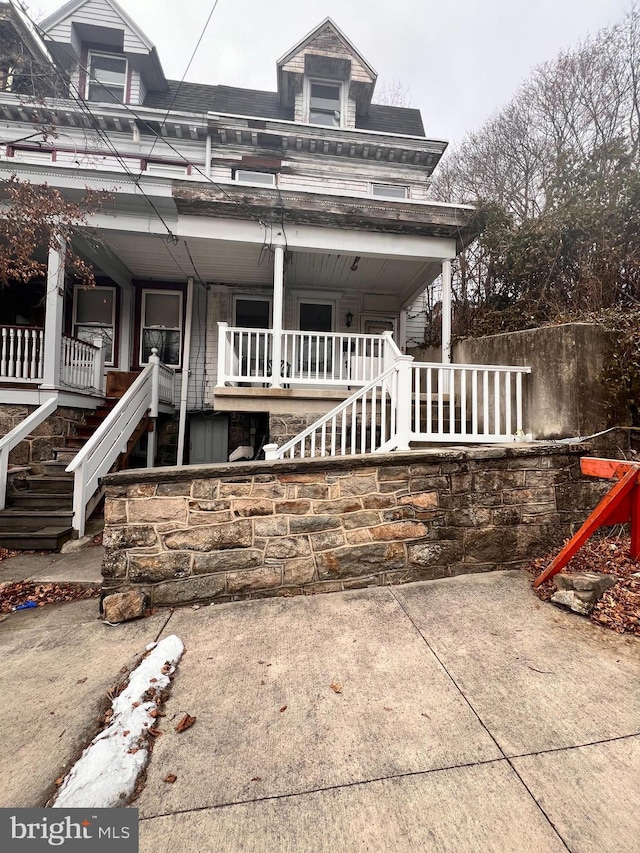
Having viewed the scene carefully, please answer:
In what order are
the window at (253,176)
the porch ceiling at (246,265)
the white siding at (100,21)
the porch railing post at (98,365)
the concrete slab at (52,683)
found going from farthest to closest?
1. the window at (253,176)
2. the white siding at (100,21)
3. the porch railing post at (98,365)
4. the porch ceiling at (246,265)
5. the concrete slab at (52,683)

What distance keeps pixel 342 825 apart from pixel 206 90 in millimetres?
13858

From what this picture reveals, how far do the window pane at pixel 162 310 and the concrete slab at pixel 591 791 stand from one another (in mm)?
8761

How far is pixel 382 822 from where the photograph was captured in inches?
54.0

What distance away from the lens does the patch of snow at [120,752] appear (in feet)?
4.87

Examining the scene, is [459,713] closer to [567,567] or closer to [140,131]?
[567,567]

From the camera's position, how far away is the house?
5.87 meters

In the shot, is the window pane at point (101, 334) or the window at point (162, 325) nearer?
the window pane at point (101, 334)

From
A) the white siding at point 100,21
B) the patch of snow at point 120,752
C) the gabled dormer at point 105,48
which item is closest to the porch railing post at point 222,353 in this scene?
the patch of snow at point 120,752

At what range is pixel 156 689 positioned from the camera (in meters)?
2.06

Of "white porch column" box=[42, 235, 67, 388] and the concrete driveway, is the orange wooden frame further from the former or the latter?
"white porch column" box=[42, 235, 67, 388]

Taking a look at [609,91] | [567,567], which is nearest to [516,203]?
[609,91]

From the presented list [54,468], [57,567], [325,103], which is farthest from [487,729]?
[325,103]

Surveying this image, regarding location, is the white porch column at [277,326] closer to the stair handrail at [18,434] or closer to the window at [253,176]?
the stair handrail at [18,434]

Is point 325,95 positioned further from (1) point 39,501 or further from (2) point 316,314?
(1) point 39,501
